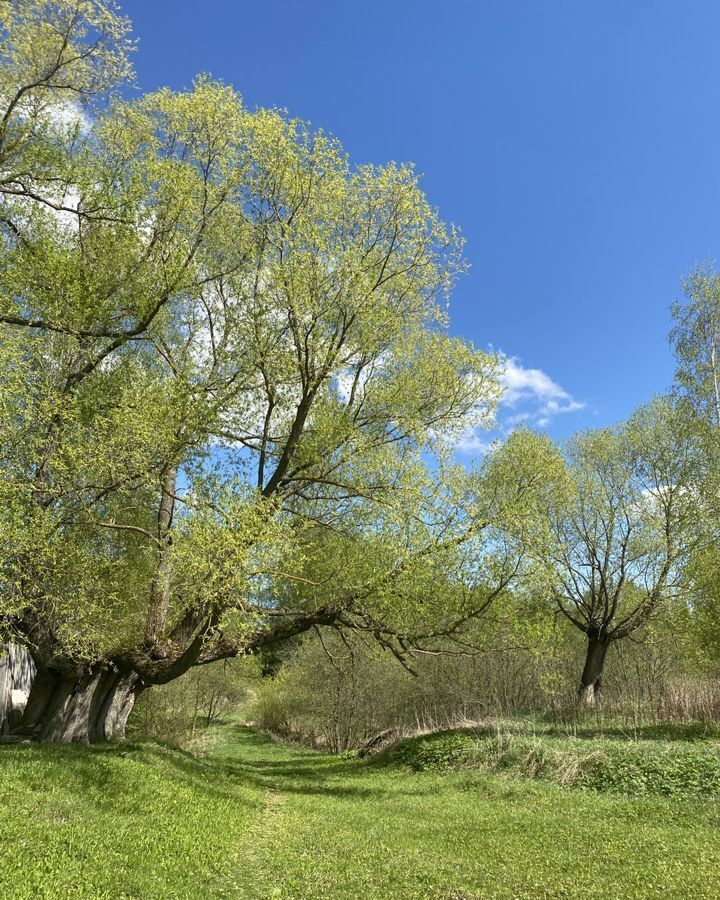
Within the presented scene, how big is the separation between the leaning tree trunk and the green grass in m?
1.23

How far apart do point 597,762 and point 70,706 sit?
12.3 metres

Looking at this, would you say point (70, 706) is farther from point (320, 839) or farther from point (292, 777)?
point (292, 777)

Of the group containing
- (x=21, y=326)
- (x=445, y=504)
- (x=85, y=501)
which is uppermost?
(x=21, y=326)

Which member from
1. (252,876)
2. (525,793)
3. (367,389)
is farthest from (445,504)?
(252,876)

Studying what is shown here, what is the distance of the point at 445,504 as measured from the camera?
12992mm

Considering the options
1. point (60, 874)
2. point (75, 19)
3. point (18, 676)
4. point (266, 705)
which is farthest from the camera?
point (266, 705)

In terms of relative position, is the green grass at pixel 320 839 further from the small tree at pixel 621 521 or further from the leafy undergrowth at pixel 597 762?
the small tree at pixel 621 521

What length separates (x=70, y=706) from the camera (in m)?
13.1

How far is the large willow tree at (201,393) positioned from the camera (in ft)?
35.8

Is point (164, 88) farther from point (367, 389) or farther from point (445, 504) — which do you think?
point (445, 504)

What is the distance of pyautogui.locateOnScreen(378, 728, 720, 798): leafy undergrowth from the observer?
36.0 ft

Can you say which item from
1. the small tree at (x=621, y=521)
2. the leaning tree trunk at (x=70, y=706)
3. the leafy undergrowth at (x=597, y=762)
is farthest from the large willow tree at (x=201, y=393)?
the small tree at (x=621, y=521)

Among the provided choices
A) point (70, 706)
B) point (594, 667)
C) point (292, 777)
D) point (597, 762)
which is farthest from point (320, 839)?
point (594, 667)

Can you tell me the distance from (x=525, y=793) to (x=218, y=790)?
268 inches
